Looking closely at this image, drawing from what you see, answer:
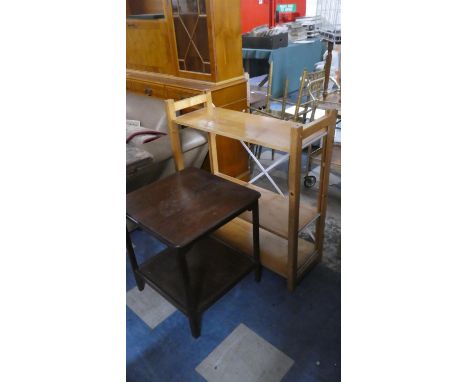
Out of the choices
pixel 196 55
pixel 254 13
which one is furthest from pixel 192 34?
pixel 254 13

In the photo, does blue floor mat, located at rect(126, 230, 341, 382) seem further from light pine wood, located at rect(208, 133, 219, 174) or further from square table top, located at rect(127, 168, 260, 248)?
light pine wood, located at rect(208, 133, 219, 174)

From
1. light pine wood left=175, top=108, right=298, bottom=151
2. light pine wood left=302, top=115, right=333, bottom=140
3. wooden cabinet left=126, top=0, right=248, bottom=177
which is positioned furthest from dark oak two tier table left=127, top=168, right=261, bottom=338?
wooden cabinet left=126, top=0, right=248, bottom=177

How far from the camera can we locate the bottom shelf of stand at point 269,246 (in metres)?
1.78

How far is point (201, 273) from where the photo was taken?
5.37 ft

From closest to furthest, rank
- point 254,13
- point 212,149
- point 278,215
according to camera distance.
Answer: point 278,215, point 212,149, point 254,13

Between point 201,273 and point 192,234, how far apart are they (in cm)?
48

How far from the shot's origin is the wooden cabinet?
2.15 m

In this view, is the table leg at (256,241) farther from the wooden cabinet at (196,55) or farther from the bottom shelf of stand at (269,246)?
the wooden cabinet at (196,55)

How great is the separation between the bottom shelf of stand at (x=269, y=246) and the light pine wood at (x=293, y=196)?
0.33 ft

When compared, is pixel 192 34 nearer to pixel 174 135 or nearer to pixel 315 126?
pixel 174 135

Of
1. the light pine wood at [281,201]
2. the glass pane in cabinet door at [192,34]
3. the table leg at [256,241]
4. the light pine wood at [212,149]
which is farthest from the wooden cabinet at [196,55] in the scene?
the table leg at [256,241]

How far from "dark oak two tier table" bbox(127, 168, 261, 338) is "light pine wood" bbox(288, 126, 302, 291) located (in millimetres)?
166
